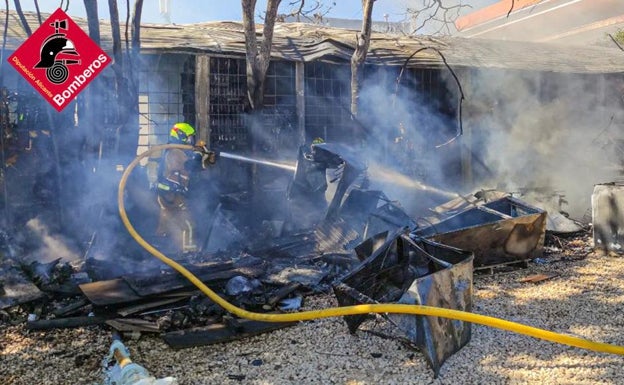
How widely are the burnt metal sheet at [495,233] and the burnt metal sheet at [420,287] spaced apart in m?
1.02

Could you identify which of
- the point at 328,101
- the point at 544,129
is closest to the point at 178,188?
the point at 328,101

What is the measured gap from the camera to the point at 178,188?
754cm

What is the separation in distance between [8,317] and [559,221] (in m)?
8.09

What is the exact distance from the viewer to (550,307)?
495 cm

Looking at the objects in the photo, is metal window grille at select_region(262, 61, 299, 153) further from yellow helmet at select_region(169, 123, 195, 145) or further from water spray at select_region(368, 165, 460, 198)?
yellow helmet at select_region(169, 123, 195, 145)

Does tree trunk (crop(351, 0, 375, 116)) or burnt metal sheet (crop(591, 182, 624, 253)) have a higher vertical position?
tree trunk (crop(351, 0, 375, 116))

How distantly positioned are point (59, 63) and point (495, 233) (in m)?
7.58

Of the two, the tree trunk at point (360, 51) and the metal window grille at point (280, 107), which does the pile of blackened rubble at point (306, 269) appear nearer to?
the metal window grille at point (280, 107)

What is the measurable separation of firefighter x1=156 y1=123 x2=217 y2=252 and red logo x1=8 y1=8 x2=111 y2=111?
1.85 metres

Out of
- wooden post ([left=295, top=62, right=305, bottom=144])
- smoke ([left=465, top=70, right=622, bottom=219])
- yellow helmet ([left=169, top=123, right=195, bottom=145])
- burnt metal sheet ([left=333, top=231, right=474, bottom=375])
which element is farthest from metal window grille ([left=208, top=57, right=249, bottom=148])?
smoke ([left=465, top=70, right=622, bottom=219])

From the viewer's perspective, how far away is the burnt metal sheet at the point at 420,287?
3635mm

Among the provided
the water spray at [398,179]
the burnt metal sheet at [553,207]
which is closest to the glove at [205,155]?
the water spray at [398,179]

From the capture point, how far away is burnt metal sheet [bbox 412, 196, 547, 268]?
601 centimetres

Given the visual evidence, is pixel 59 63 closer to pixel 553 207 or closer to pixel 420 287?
pixel 420 287
